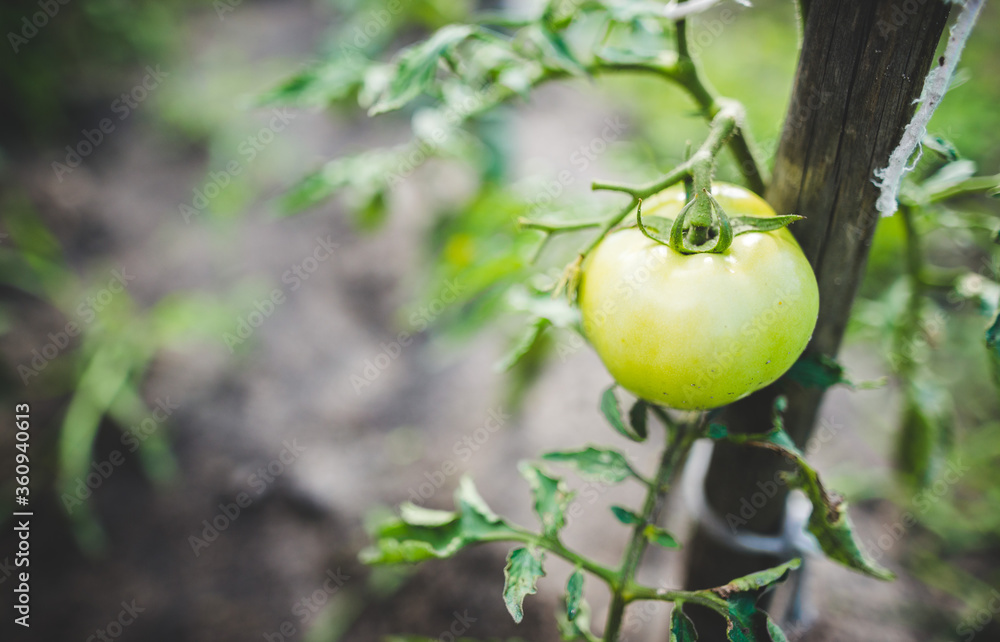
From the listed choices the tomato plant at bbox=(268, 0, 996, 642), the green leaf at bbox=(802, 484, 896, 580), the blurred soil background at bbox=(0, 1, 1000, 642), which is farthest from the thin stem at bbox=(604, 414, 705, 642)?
the blurred soil background at bbox=(0, 1, 1000, 642)

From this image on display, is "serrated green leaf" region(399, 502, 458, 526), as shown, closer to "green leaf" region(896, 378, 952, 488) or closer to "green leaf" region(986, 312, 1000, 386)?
"green leaf" region(986, 312, 1000, 386)

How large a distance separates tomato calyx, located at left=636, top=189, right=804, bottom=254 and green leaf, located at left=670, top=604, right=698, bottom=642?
0.96 ft

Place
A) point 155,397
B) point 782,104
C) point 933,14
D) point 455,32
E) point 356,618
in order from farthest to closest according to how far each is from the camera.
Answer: point 782,104 → point 155,397 → point 356,618 → point 455,32 → point 933,14

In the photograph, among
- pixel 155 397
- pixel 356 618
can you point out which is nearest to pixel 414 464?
pixel 356 618

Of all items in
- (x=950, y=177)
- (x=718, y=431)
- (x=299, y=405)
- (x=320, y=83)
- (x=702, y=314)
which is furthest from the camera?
(x=299, y=405)

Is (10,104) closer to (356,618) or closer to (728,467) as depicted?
(356,618)

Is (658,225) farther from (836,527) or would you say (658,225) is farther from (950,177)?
(950,177)

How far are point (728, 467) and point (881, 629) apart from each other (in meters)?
0.64

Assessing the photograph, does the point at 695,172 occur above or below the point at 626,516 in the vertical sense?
above

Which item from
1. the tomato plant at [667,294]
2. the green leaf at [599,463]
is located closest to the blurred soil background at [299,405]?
the tomato plant at [667,294]

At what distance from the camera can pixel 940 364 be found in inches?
65.6

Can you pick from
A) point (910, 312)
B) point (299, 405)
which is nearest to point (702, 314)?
point (910, 312)

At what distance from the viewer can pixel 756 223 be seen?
45 centimetres

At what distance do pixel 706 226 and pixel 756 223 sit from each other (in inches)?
1.7
